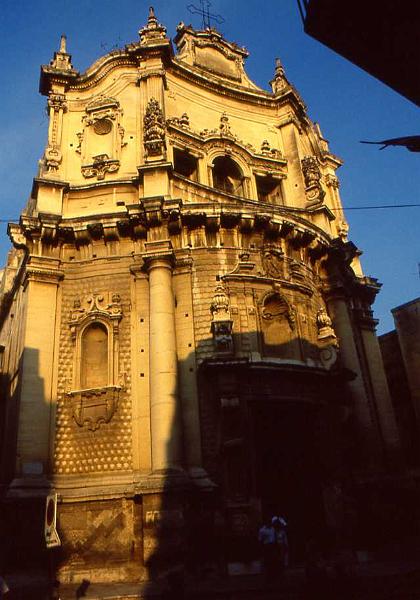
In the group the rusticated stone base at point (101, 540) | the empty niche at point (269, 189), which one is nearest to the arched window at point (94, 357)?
the rusticated stone base at point (101, 540)

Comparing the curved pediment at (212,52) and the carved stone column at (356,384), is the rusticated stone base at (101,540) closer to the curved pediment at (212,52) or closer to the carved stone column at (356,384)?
the carved stone column at (356,384)

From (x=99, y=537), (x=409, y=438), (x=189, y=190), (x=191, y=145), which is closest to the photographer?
(x=99, y=537)

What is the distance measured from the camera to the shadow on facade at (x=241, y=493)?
11.8 m

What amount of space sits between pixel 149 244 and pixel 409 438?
17.0 metres

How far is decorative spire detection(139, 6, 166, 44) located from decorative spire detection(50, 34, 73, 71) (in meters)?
2.78

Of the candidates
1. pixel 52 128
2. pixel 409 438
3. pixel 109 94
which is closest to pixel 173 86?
pixel 109 94

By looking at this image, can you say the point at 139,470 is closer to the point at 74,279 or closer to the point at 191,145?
the point at 74,279

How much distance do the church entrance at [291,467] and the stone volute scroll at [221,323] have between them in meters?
1.81

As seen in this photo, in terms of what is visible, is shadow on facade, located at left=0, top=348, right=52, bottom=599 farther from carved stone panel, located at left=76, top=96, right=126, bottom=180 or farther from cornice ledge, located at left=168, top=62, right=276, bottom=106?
cornice ledge, located at left=168, top=62, right=276, bottom=106

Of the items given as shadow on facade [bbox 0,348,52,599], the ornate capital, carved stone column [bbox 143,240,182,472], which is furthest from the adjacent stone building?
shadow on facade [bbox 0,348,52,599]

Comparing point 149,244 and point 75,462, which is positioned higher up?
point 149,244

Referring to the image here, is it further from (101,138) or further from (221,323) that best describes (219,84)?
(221,323)

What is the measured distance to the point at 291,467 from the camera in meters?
15.5

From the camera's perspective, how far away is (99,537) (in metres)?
12.2
